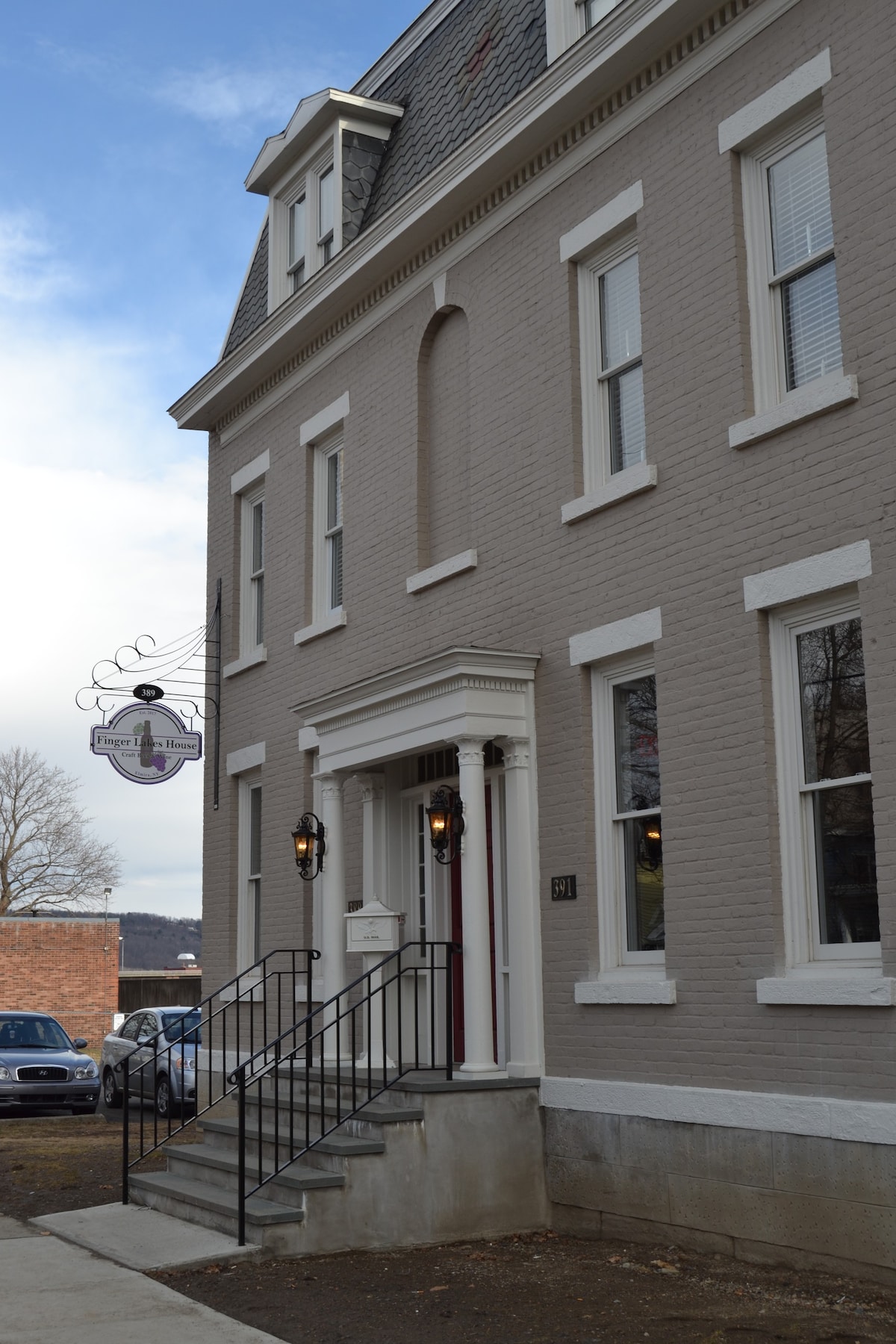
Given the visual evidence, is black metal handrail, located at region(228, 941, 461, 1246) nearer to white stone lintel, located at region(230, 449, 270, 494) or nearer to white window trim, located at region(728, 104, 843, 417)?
white window trim, located at region(728, 104, 843, 417)

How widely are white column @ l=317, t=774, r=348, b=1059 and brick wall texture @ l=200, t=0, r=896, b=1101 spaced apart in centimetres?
83

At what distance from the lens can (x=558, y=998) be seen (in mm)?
10609

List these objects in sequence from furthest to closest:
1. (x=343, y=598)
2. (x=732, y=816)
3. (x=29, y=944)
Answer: (x=29, y=944) → (x=343, y=598) → (x=732, y=816)

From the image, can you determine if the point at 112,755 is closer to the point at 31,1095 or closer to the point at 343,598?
the point at 343,598

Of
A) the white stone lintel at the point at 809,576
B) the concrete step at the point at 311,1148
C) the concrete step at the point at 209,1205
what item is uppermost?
the white stone lintel at the point at 809,576

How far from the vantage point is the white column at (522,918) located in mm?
10695

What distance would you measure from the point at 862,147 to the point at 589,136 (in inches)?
117

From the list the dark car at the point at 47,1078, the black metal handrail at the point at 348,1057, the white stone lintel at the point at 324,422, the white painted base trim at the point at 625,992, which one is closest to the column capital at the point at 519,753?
the black metal handrail at the point at 348,1057

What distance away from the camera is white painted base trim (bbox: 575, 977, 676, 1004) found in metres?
9.55

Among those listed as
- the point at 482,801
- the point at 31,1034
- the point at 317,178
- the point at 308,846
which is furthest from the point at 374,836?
the point at 31,1034

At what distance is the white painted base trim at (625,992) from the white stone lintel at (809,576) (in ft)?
8.38

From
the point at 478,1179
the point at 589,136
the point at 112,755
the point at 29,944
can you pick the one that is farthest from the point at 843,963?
the point at 29,944

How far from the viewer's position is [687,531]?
9906mm

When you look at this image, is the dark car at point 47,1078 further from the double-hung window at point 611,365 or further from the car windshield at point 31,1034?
the double-hung window at point 611,365
